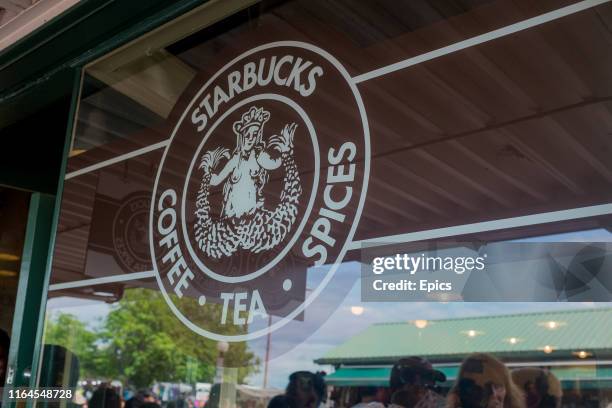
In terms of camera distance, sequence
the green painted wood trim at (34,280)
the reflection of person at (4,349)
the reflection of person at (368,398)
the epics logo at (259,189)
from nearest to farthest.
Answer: the reflection of person at (368,398)
the epics logo at (259,189)
the green painted wood trim at (34,280)
the reflection of person at (4,349)

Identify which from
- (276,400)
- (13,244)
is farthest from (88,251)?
(13,244)

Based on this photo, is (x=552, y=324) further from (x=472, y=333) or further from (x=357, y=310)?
(x=357, y=310)

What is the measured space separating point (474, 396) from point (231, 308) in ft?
2.07

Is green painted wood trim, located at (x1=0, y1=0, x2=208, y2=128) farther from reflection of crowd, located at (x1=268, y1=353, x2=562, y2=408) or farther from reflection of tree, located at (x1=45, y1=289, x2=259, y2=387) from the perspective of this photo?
reflection of crowd, located at (x1=268, y1=353, x2=562, y2=408)

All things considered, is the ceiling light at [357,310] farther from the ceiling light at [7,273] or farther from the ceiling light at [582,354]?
the ceiling light at [7,273]

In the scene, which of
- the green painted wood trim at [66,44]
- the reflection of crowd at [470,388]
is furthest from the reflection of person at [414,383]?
the green painted wood trim at [66,44]

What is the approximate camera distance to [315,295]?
53.0 inches

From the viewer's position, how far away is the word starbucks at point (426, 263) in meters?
1.14

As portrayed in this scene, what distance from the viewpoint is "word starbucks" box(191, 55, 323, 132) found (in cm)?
157

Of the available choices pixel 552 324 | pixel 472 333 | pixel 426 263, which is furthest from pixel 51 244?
pixel 552 324

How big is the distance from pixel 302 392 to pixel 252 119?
0.71m

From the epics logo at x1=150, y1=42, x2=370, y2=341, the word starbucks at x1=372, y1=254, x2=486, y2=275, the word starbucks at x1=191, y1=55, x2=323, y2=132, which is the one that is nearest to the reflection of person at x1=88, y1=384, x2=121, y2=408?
the epics logo at x1=150, y1=42, x2=370, y2=341

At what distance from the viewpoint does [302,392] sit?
1310 mm

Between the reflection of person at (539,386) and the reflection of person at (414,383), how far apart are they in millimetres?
137
